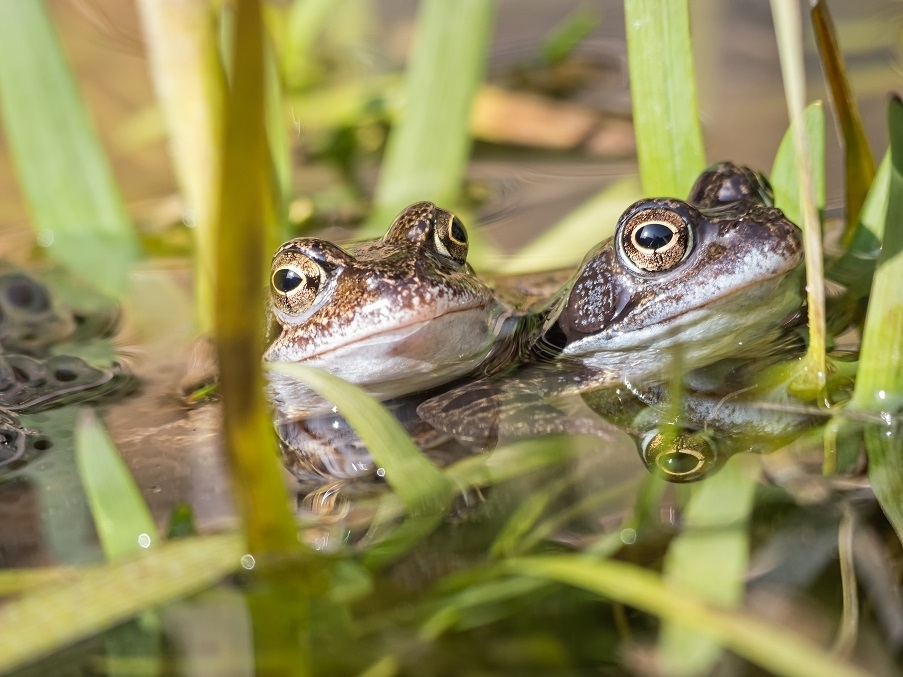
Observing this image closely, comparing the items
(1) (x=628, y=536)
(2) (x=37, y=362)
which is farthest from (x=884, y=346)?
(2) (x=37, y=362)

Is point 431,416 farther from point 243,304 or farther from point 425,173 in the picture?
point 425,173

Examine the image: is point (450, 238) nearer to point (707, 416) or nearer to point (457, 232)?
point (457, 232)

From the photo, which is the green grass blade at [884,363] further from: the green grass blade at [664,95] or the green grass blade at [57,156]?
the green grass blade at [57,156]

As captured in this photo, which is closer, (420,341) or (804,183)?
(804,183)

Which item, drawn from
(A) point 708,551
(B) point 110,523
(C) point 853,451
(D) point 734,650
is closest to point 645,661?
(D) point 734,650

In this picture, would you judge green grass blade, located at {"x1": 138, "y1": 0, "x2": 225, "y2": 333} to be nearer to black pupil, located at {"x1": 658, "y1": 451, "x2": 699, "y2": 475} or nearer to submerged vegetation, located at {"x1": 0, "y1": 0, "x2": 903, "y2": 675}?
submerged vegetation, located at {"x1": 0, "y1": 0, "x2": 903, "y2": 675}

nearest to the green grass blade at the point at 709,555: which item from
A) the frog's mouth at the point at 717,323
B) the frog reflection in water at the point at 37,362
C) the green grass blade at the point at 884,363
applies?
the green grass blade at the point at 884,363
